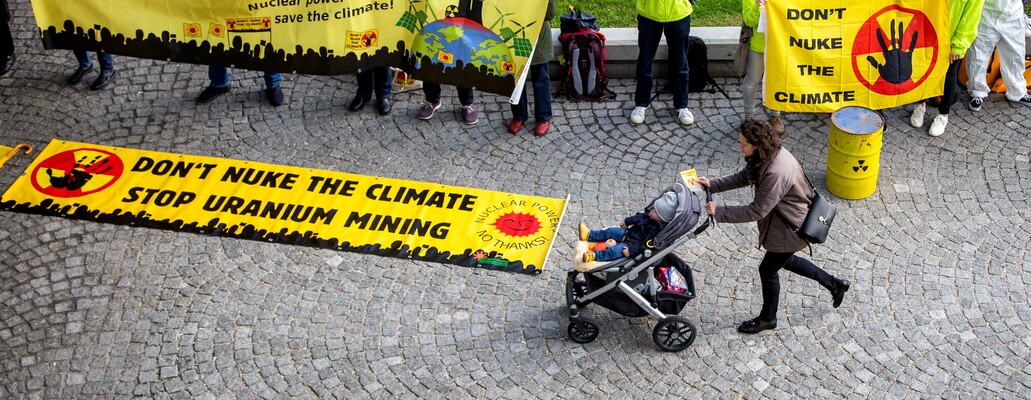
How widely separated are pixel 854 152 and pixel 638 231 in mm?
2625

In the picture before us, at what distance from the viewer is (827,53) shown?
9.94 metres

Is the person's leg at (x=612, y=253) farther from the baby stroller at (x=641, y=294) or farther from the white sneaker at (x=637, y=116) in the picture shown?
the white sneaker at (x=637, y=116)

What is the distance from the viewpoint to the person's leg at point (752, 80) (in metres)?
10.4

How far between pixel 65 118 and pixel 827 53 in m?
7.37

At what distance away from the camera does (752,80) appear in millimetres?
10523

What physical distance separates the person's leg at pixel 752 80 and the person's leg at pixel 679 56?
1.84 ft

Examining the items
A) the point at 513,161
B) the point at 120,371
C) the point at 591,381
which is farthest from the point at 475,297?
the point at 120,371

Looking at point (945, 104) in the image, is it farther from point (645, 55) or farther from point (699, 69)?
point (645, 55)

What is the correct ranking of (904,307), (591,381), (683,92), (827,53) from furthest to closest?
1. (683,92)
2. (827,53)
3. (904,307)
4. (591,381)

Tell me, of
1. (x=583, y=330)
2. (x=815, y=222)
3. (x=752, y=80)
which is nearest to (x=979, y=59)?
(x=752, y=80)

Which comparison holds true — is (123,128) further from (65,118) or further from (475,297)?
(475,297)

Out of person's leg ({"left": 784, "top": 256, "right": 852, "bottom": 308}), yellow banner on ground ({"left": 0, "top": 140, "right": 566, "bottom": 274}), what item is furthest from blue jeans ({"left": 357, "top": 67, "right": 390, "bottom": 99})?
person's leg ({"left": 784, "top": 256, "right": 852, "bottom": 308})

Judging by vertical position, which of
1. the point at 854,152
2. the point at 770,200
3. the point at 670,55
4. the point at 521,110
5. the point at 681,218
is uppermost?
the point at 770,200

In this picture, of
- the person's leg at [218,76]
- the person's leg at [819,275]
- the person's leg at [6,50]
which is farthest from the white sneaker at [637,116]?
the person's leg at [6,50]
